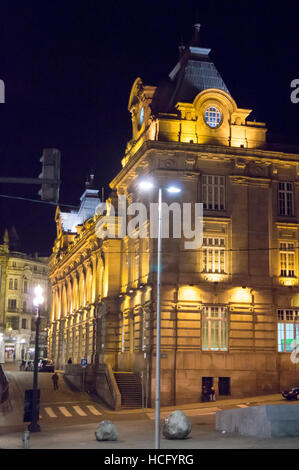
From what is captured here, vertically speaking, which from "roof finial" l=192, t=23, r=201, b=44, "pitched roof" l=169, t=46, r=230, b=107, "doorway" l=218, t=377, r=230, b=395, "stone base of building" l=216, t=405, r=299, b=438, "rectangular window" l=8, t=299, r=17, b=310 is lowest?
"stone base of building" l=216, t=405, r=299, b=438

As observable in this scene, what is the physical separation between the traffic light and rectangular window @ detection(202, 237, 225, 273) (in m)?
35.3

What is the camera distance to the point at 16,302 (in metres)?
134

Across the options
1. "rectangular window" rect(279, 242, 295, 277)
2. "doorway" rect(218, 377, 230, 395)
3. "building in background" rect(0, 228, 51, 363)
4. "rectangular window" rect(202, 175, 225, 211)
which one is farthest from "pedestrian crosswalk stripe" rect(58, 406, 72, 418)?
"building in background" rect(0, 228, 51, 363)

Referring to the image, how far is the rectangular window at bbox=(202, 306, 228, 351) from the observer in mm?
51031

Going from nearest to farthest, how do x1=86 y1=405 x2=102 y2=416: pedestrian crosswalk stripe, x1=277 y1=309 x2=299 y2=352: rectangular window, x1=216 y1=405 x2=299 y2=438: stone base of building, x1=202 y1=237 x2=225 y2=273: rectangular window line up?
x1=216 y1=405 x2=299 y2=438: stone base of building, x1=86 y1=405 x2=102 y2=416: pedestrian crosswalk stripe, x1=202 y1=237 x2=225 y2=273: rectangular window, x1=277 y1=309 x2=299 y2=352: rectangular window

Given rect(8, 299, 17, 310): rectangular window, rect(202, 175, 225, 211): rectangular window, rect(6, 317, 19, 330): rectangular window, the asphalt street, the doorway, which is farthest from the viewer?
rect(8, 299, 17, 310): rectangular window

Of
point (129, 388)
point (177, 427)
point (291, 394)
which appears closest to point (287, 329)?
point (291, 394)

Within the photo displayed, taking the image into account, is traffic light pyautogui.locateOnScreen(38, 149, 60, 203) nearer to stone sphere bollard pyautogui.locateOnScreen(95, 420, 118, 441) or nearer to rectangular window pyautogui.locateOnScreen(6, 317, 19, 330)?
stone sphere bollard pyautogui.locateOnScreen(95, 420, 118, 441)

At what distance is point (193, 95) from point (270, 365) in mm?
22286

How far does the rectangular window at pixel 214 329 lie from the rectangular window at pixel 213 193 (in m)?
7.90

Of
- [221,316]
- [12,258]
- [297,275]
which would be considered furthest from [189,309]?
[12,258]

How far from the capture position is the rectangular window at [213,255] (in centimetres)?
5194

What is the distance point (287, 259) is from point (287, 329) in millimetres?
5545
